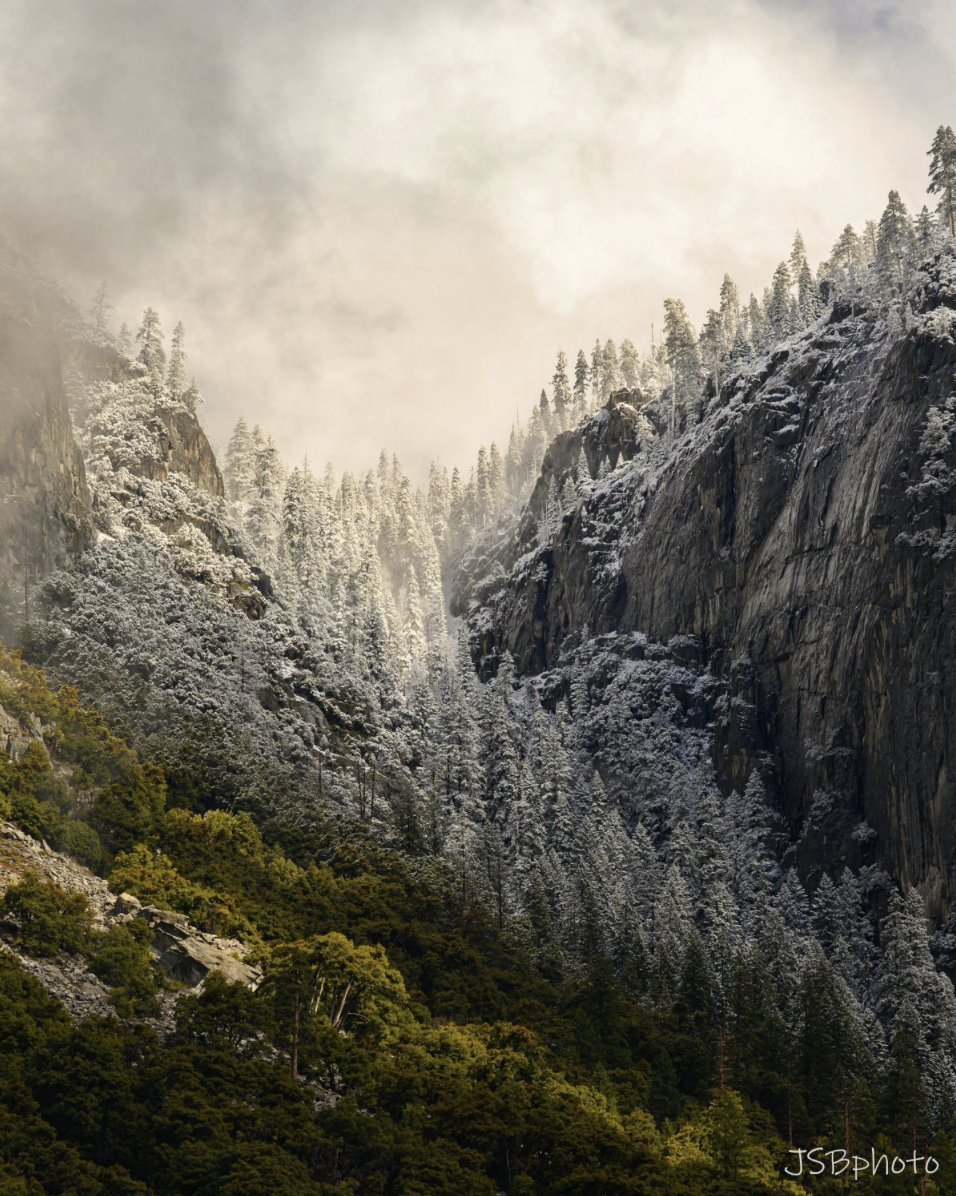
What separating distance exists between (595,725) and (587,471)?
56285mm

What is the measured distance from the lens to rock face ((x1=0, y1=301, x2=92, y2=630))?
380ft

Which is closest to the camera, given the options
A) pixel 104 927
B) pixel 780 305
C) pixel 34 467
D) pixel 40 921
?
pixel 40 921

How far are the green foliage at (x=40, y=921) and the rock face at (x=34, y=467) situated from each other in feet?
159

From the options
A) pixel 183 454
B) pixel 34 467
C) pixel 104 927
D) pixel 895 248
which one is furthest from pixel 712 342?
pixel 104 927

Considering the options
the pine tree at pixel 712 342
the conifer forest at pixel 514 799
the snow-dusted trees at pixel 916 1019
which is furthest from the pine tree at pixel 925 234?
the snow-dusted trees at pixel 916 1019

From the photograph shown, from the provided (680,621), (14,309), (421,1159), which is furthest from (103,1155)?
(680,621)

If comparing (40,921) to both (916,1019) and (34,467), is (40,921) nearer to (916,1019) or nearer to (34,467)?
(916,1019)

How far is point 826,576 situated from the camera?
440 ft

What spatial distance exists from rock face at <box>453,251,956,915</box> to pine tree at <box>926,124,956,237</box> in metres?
17.4

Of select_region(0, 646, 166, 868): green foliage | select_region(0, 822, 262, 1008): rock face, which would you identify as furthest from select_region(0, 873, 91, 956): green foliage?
select_region(0, 646, 166, 868): green foliage

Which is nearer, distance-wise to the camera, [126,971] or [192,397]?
[126,971]

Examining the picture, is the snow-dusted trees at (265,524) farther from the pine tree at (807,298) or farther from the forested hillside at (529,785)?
the pine tree at (807,298)

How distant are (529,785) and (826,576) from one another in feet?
126

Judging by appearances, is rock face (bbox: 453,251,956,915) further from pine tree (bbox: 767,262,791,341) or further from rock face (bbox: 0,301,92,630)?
rock face (bbox: 0,301,92,630)
